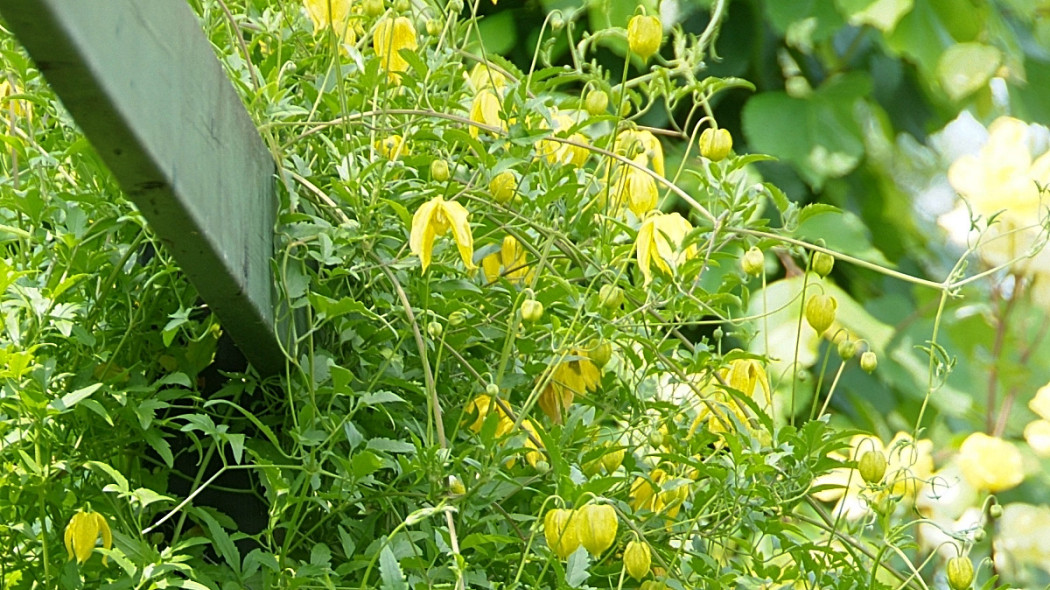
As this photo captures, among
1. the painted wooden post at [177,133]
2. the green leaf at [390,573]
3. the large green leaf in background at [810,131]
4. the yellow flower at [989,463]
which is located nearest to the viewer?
the painted wooden post at [177,133]

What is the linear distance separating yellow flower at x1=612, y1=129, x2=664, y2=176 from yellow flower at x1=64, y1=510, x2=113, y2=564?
0.35m

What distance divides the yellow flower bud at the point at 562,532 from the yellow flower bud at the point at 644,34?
0.82ft

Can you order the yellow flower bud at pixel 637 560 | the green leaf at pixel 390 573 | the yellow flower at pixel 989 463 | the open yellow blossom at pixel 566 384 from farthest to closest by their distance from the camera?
the yellow flower at pixel 989 463 < the open yellow blossom at pixel 566 384 < the yellow flower bud at pixel 637 560 < the green leaf at pixel 390 573

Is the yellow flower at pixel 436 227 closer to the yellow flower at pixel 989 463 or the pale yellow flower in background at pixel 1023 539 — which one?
the yellow flower at pixel 989 463

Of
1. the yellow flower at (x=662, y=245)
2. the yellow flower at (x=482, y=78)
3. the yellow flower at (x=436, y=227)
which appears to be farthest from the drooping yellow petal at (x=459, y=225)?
the yellow flower at (x=482, y=78)

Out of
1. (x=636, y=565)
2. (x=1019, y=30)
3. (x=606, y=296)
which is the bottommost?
(x=1019, y=30)

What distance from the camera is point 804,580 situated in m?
0.71

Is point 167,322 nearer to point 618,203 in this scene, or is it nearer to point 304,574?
point 304,574

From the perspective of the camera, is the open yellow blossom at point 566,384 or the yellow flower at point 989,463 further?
the yellow flower at point 989,463

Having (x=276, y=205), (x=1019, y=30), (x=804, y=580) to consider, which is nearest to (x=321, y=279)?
(x=276, y=205)

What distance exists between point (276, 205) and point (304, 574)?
0.60ft

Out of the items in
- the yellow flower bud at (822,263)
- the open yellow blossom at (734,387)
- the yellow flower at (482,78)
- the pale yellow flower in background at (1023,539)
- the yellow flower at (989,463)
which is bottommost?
the pale yellow flower in background at (1023,539)

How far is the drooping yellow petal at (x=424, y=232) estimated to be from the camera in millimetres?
570

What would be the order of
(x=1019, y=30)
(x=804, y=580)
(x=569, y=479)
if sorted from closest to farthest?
(x=569, y=479)
(x=804, y=580)
(x=1019, y=30)
